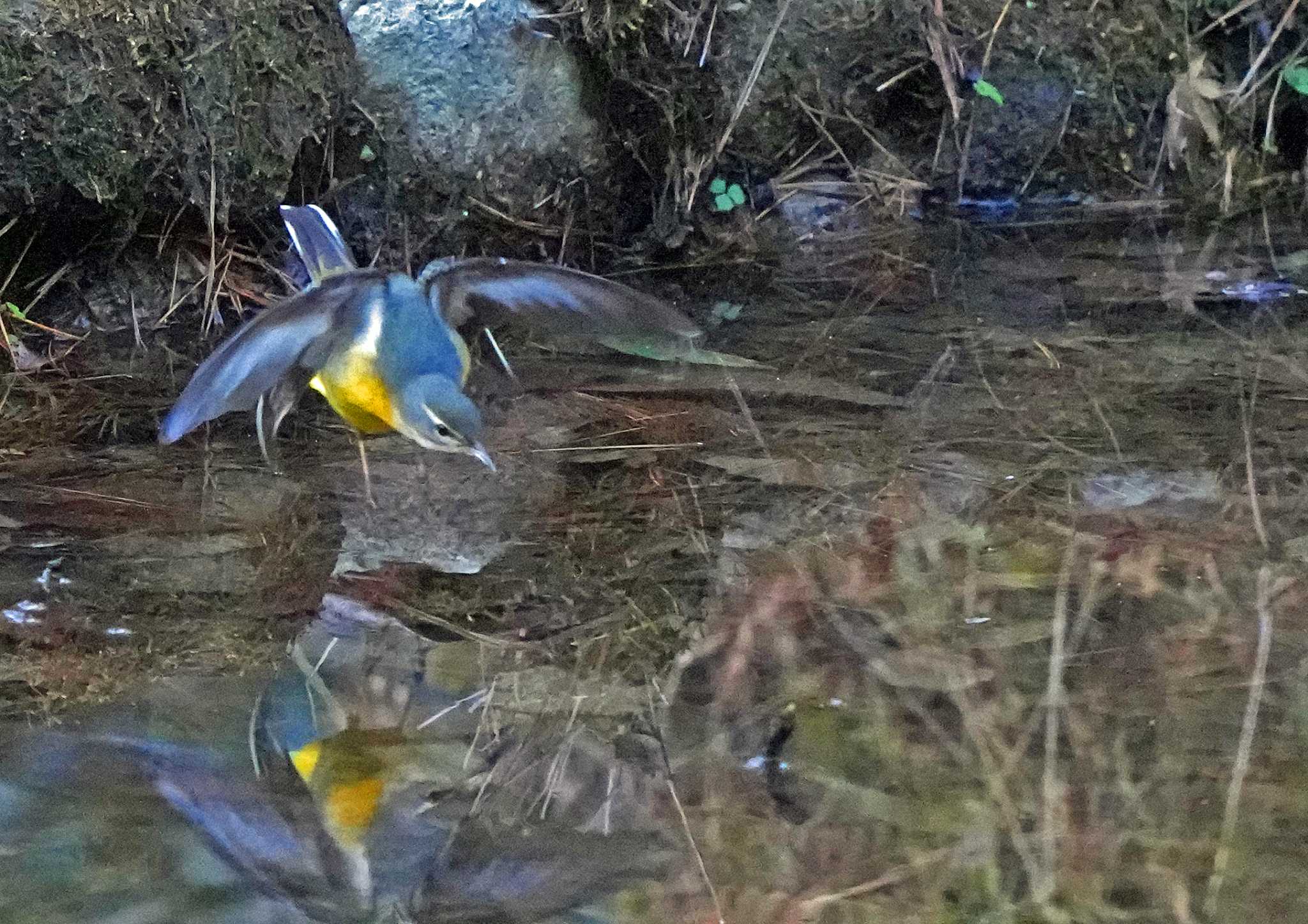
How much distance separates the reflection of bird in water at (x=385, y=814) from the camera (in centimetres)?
160

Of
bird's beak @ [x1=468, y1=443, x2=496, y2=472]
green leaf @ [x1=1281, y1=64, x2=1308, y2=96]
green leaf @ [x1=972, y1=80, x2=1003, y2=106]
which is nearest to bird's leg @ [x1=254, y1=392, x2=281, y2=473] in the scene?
bird's beak @ [x1=468, y1=443, x2=496, y2=472]

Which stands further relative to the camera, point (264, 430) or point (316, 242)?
point (316, 242)

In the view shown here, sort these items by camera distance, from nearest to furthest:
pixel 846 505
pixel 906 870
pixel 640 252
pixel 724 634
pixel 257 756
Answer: pixel 906 870 < pixel 257 756 < pixel 724 634 < pixel 846 505 < pixel 640 252

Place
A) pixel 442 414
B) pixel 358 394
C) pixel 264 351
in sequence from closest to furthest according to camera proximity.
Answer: pixel 264 351 < pixel 442 414 < pixel 358 394

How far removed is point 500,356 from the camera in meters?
3.40

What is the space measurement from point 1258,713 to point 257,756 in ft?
4.77

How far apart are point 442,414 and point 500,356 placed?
2.73 feet

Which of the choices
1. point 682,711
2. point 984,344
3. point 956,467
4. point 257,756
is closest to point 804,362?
point 984,344

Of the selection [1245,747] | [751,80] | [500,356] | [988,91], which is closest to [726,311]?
[500,356]

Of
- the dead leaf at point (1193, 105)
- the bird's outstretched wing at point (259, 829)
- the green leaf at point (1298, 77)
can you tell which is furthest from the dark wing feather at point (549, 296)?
the green leaf at point (1298, 77)

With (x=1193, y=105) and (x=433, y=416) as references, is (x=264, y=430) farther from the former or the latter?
(x=1193, y=105)

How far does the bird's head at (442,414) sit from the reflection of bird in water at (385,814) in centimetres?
65

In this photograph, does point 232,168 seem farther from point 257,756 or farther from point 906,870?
point 906,870

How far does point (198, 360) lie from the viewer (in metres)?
3.46
